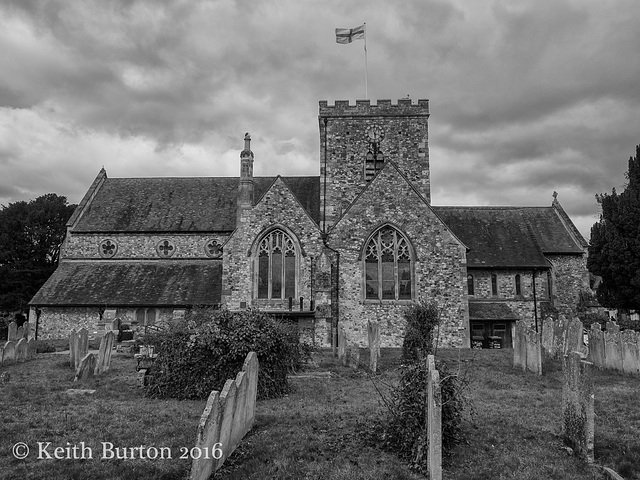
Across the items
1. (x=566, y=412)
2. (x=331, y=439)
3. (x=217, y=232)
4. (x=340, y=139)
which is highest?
(x=340, y=139)

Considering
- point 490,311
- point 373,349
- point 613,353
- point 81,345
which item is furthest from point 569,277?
point 81,345

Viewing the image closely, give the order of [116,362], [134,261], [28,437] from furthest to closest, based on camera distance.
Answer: [134,261] → [116,362] → [28,437]

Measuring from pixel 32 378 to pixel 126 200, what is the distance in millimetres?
20604

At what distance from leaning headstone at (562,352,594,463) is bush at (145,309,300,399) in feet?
21.2

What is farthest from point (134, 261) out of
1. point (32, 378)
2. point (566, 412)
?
point (566, 412)

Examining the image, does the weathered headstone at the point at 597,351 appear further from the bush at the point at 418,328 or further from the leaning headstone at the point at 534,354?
the bush at the point at 418,328

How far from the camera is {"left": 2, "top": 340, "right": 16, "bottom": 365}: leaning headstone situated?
56.3 feet

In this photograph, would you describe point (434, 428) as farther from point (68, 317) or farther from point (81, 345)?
point (68, 317)

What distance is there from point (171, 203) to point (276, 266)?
12.1 m

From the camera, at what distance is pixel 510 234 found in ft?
103

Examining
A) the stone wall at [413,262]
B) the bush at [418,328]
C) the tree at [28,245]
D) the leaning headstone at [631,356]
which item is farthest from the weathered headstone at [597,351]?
the tree at [28,245]

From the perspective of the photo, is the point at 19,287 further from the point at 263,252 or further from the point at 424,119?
the point at 424,119

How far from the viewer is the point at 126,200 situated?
108ft

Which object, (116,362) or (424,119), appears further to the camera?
(424,119)
